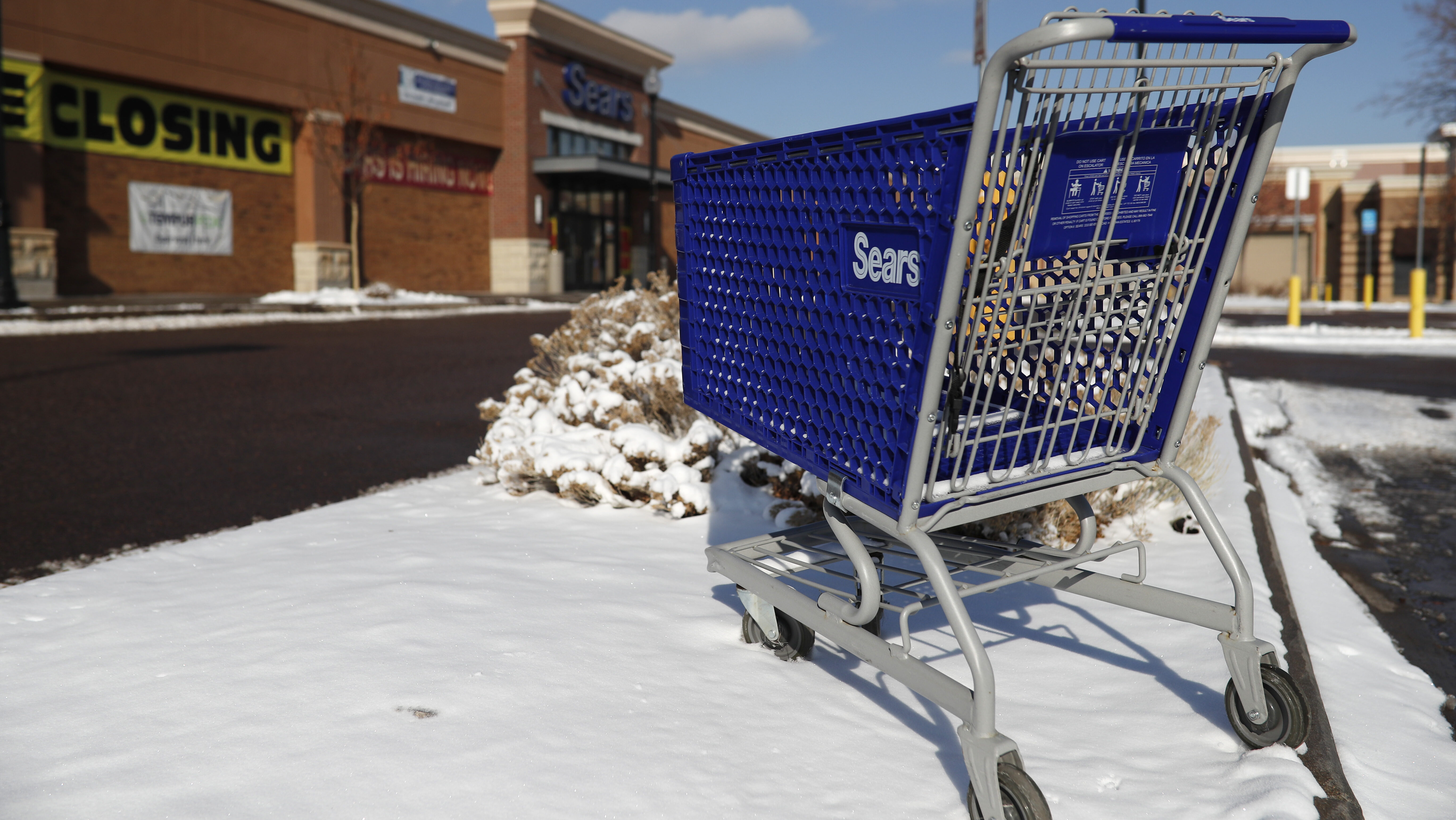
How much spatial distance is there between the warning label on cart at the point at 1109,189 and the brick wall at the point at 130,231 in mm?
24090

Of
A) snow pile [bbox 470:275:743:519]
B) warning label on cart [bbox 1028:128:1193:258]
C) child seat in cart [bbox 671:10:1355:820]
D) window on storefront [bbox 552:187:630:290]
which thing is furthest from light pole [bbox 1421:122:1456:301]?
warning label on cart [bbox 1028:128:1193:258]

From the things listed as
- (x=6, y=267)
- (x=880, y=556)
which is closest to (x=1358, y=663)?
(x=880, y=556)

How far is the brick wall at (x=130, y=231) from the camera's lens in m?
21.3

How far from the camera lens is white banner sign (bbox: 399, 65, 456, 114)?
2911 centimetres

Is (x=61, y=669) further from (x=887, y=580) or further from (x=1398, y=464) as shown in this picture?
(x=1398, y=464)

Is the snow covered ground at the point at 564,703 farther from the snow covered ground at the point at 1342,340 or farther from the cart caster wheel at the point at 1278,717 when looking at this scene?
the snow covered ground at the point at 1342,340

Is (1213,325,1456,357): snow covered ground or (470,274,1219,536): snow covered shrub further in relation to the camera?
(1213,325,1456,357): snow covered ground

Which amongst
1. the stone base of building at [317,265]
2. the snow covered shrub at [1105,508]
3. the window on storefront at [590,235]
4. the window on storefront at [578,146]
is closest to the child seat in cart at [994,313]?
the snow covered shrub at [1105,508]

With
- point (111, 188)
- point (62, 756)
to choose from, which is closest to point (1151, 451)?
point (62, 756)

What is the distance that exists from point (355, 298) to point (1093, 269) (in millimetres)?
22351

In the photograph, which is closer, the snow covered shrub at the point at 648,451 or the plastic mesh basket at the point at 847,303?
the plastic mesh basket at the point at 847,303

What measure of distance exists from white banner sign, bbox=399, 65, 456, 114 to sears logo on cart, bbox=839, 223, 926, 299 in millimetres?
29615

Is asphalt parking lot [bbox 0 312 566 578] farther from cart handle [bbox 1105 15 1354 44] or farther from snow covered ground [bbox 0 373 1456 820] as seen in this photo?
cart handle [bbox 1105 15 1354 44]

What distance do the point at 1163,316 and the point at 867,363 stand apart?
722mm
